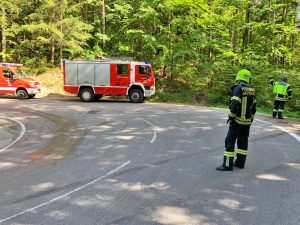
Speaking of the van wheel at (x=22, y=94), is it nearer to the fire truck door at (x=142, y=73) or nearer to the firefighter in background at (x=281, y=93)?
the fire truck door at (x=142, y=73)

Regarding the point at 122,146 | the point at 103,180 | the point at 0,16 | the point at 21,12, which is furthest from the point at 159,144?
the point at 21,12

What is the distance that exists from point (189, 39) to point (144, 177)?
736 inches

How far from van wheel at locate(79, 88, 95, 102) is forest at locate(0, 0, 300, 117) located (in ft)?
15.3

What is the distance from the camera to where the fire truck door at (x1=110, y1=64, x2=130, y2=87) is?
71.3ft

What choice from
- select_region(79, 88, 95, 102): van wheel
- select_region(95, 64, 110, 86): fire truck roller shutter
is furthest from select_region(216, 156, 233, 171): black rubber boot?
select_region(79, 88, 95, 102): van wheel

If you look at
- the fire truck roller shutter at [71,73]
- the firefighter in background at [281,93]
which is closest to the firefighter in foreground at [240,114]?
the firefighter in background at [281,93]

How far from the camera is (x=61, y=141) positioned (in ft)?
34.2

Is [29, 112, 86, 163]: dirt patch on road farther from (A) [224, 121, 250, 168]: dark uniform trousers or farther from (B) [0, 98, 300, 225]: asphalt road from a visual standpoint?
(A) [224, 121, 250, 168]: dark uniform trousers

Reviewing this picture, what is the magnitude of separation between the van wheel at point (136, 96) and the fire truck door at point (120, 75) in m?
0.65

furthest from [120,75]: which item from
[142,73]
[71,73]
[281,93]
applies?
[281,93]

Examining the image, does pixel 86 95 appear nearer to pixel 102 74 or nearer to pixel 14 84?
pixel 102 74

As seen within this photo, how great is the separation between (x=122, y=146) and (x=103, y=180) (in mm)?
3005

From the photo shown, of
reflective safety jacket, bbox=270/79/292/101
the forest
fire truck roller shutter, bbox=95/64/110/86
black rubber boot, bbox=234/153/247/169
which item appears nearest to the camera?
black rubber boot, bbox=234/153/247/169

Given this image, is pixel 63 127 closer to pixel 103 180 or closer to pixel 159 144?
pixel 159 144
